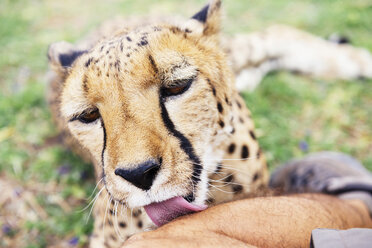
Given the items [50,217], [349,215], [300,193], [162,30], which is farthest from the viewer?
[50,217]

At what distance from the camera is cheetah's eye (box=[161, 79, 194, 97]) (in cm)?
137

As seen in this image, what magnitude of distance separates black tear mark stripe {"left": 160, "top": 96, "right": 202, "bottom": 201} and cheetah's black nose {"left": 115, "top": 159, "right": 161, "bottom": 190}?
18cm

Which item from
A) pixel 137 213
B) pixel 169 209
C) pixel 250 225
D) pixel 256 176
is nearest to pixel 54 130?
pixel 137 213

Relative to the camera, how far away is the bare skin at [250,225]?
1131 mm

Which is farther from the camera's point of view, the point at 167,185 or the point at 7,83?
the point at 7,83

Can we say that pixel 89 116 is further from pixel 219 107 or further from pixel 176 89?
pixel 219 107

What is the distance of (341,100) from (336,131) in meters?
0.39

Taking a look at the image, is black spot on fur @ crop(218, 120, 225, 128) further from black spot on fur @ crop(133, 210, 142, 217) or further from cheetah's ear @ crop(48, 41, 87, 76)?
cheetah's ear @ crop(48, 41, 87, 76)

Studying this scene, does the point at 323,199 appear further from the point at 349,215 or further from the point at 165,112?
the point at 165,112

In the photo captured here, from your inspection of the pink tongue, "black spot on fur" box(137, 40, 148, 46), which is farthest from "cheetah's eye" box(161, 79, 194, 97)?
the pink tongue

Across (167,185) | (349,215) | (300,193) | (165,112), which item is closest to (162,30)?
(165,112)

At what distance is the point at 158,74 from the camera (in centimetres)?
132

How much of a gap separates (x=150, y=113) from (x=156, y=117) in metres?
0.03

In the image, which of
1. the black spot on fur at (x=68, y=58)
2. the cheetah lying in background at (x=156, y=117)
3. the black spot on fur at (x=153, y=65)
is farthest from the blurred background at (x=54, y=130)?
the black spot on fur at (x=68, y=58)
